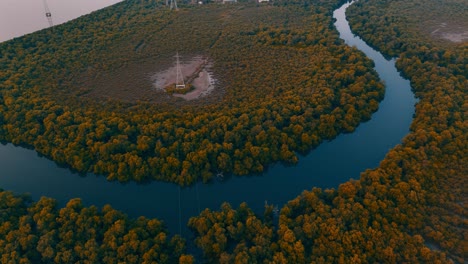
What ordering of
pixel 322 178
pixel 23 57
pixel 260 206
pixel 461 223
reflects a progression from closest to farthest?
pixel 461 223 < pixel 260 206 < pixel 322 178 < pixel 23 57

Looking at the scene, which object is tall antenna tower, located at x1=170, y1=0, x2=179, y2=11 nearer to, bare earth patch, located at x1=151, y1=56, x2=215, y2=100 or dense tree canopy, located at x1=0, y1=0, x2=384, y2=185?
dense tree canopy, located at x1=0, y1=0, x2=384, y2=185

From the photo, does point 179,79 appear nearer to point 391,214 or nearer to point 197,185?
point 197,185

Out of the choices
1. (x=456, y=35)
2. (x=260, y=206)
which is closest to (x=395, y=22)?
(x=456, y=35)

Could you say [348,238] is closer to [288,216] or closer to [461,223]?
[288,216]

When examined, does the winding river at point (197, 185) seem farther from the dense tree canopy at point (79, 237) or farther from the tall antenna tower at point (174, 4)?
the tall antenna tower at point (174, 4)

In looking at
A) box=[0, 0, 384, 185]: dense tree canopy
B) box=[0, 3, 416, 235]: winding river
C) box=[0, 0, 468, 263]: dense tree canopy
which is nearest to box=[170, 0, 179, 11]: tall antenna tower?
box=[0, 0, 384, 185]: dense tree canopy

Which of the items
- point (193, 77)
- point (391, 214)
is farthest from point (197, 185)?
point (193, 77)
